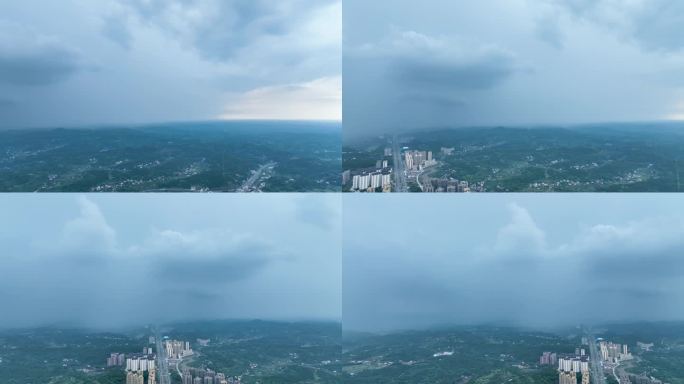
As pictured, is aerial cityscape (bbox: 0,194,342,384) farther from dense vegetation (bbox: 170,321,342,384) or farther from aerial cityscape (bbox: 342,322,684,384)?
aerial cityscape (bbox: 342,322,684,384)

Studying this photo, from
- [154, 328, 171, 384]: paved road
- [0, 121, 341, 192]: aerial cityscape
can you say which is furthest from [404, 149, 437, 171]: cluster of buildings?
[154, 328, 171, 384]: paved road

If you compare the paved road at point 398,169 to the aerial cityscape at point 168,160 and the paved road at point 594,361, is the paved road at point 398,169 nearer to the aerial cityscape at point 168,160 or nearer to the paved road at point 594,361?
the aerial cityscape at point 168,160

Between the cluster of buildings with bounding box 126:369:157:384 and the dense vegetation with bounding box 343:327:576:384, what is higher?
the dense vegetation with bounding box 343:327:576:384

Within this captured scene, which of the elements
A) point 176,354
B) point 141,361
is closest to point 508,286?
point 176,354

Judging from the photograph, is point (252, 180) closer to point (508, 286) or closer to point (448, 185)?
point (448, 185)

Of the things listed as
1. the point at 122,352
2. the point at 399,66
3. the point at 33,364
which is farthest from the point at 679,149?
the point at 33,364

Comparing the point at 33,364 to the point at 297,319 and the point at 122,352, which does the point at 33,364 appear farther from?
the point at 297,319

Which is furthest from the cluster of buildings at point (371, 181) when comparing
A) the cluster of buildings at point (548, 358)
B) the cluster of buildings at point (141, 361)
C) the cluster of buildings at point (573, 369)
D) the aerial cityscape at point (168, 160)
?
the cluster of buildings at point (141, 361)
